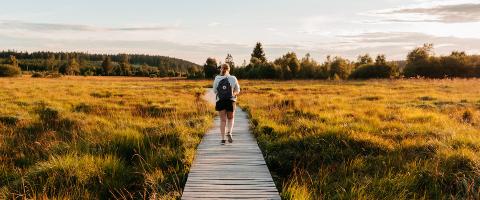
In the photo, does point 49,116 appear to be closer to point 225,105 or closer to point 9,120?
point 9,120

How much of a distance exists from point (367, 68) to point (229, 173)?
223ft

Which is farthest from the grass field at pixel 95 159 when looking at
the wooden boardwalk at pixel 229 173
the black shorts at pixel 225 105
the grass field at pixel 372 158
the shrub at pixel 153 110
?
the grass field at pixel 372 158

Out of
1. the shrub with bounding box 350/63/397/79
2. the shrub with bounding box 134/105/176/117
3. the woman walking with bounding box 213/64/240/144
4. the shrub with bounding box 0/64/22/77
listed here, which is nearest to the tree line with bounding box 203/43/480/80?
the shrub with bounding box 350/63/397/79

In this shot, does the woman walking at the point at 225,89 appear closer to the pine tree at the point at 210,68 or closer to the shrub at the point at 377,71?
the shrub at the point at 377,71

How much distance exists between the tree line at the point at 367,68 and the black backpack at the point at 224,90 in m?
62.4

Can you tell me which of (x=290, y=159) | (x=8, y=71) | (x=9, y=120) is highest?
(x=290, y=159)

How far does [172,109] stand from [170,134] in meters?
7.67

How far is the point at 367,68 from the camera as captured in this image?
71.9m

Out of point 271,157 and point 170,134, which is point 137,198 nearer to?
point 271,157

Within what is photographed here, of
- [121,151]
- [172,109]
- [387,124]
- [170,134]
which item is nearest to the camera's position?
[121,151]

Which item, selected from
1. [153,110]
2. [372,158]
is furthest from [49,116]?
[372,158]

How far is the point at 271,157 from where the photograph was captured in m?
9.22

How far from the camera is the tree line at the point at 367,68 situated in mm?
70000

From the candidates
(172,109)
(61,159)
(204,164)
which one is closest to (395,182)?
(204,164)
